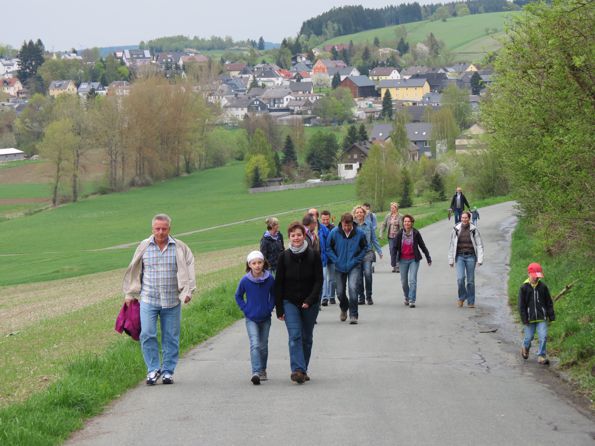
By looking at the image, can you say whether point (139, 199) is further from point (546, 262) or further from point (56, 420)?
point (56, 420)

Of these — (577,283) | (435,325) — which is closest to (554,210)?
(577,283)

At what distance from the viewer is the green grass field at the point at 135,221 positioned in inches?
2048

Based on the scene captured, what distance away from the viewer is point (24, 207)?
9456 centimetres

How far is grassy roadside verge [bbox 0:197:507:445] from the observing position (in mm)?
10102

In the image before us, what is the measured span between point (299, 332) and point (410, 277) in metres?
8.56

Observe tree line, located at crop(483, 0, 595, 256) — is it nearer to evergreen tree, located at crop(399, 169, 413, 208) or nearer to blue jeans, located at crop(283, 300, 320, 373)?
blue jeans, located at crop(283, 300, 320, 373)

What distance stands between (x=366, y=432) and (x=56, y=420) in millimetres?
2977

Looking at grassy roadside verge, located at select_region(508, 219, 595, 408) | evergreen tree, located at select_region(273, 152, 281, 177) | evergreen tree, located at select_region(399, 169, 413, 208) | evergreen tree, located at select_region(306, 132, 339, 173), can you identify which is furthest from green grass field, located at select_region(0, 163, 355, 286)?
grassy roadside verge, located at select_region(508, 219, 595, 408)

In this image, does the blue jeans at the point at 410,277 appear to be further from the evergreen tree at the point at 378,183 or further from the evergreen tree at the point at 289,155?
the evergreen tree at the point at 289,155

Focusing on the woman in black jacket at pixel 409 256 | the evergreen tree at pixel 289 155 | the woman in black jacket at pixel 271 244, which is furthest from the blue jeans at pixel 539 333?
the evergreen tree at pixel 289 155

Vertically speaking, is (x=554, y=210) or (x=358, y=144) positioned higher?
(x=554, y=210)

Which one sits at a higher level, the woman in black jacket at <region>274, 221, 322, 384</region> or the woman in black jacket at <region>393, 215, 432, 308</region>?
the woman in black jacket at <region>274, 221, 322, 384</region>

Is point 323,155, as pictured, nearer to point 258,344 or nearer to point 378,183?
point 378,183

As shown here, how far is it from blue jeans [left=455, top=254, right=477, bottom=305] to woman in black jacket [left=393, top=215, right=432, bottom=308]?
0.66 metres
